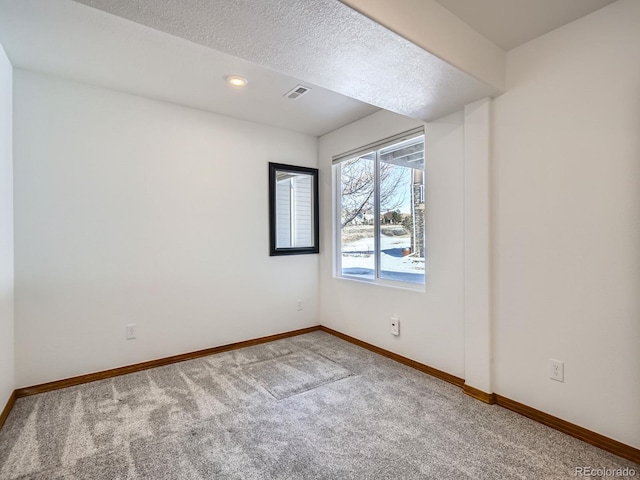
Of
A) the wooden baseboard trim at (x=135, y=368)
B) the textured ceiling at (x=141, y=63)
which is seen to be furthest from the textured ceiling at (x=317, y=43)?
the wooden baseboard trim at (x=135, y=368)

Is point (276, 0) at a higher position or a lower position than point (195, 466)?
higher

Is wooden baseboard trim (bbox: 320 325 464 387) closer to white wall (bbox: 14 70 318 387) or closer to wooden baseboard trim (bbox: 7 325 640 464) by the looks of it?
wooden baseboard trim (bbox: 7 325 640 464)

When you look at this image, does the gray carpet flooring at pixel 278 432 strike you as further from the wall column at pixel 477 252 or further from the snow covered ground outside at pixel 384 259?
the snow covered ground outside at pixel 384 259

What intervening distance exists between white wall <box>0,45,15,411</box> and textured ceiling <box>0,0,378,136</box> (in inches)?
10.1

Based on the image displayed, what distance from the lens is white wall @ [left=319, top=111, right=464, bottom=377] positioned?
2482mm

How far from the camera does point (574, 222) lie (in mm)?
1848

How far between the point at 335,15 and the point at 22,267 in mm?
2776

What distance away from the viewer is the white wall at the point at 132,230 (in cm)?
243

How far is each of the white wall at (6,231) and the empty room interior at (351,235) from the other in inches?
1.1

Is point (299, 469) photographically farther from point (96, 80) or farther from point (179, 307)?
point (96, 80)

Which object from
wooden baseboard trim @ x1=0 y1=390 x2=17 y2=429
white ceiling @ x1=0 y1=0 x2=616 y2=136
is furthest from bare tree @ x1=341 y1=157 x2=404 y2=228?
wooden baseboard trim @ x1=0 y1=390 x2=17 y2=429

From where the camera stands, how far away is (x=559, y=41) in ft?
6.23

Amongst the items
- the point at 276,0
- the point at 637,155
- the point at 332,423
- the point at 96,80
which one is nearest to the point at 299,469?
the point at 332,423

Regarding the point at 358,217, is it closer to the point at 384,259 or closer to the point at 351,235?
the point at 351,235
